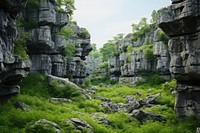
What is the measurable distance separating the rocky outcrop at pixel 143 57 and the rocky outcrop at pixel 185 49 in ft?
79.2

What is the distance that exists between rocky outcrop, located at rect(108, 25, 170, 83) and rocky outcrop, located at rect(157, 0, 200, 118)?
951 inches

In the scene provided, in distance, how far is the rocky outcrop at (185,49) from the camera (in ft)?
62.3

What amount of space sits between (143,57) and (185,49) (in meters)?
33.3

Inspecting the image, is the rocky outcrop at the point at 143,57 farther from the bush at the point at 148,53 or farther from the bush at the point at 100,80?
the bush at the point at 100,80

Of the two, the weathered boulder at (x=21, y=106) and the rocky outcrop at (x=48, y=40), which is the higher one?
the rocky outcrop at (x=48, y=40)

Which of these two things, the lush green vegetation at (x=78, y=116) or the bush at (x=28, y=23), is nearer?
the lush green vegetation at (x=78, y=116)

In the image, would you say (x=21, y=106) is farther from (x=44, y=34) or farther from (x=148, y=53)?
(x=148, y=53)

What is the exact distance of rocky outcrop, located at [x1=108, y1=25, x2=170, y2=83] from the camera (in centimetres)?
4606

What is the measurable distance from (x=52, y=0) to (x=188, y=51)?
19326mm

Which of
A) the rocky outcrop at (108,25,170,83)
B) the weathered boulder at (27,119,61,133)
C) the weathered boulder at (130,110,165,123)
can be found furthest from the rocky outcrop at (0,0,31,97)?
the rocky outcrop at (108,25,170,83)

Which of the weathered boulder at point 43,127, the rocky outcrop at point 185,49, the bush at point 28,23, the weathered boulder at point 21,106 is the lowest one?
the weathered boulder at point 43,127

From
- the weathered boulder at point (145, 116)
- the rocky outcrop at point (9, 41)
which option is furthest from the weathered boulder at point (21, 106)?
the weathered boulder at point (145, 116)

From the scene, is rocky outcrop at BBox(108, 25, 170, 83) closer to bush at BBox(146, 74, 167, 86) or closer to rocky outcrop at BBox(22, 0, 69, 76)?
bush at BBox(146, 74, 167, 86)

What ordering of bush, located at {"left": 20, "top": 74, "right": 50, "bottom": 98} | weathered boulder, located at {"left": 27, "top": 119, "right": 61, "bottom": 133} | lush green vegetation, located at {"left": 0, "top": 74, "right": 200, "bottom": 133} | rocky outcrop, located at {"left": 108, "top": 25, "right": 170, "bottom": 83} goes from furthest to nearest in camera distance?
rocky outcrop, located at {"left": 108, "top": 25, "right": 170, "bottom": 83} → bush, located at {"left": 20, "top": 74, "right": 50, "bottom": 98} → lush green vegetation, located at {"left": 0, "top": 74, "right": 200, "bottom": 133} → weathered boulder, located at {"left": 27, "top": 119, "right": 61, "bottom": 133}
